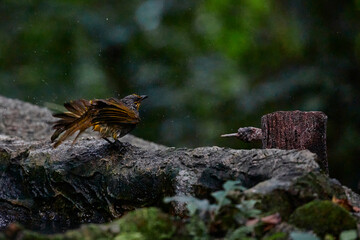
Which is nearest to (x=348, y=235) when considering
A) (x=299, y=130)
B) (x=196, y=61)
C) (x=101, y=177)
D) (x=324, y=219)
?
(x=324, y=219)

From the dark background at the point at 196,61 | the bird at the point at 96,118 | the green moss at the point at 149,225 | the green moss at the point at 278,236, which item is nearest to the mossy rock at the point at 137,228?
the green moss at the point at 149,225

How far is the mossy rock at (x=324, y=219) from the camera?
2.09 meters

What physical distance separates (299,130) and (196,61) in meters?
4.49

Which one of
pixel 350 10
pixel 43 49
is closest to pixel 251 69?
pixel 350 10

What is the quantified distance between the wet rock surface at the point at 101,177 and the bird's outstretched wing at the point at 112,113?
0.50 ft

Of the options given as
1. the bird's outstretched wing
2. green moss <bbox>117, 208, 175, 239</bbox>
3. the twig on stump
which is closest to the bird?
the bird's outstretched wing

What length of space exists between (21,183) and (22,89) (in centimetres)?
528

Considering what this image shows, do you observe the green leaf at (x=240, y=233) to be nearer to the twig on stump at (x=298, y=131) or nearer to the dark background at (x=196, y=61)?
the twig on stump at (x=298, y=131)

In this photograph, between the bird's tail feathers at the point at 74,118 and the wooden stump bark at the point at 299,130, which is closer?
the wooden stump bark at the point at 299,130

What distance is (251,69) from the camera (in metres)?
7.26

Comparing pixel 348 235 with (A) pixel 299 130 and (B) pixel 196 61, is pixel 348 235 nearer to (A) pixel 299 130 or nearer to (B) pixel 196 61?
(A) pixel 299 130

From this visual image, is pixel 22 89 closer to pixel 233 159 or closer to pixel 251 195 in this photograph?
pixel 233 159

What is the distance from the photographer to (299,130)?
3.49m

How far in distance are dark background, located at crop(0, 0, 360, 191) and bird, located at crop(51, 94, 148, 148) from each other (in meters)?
2.85
